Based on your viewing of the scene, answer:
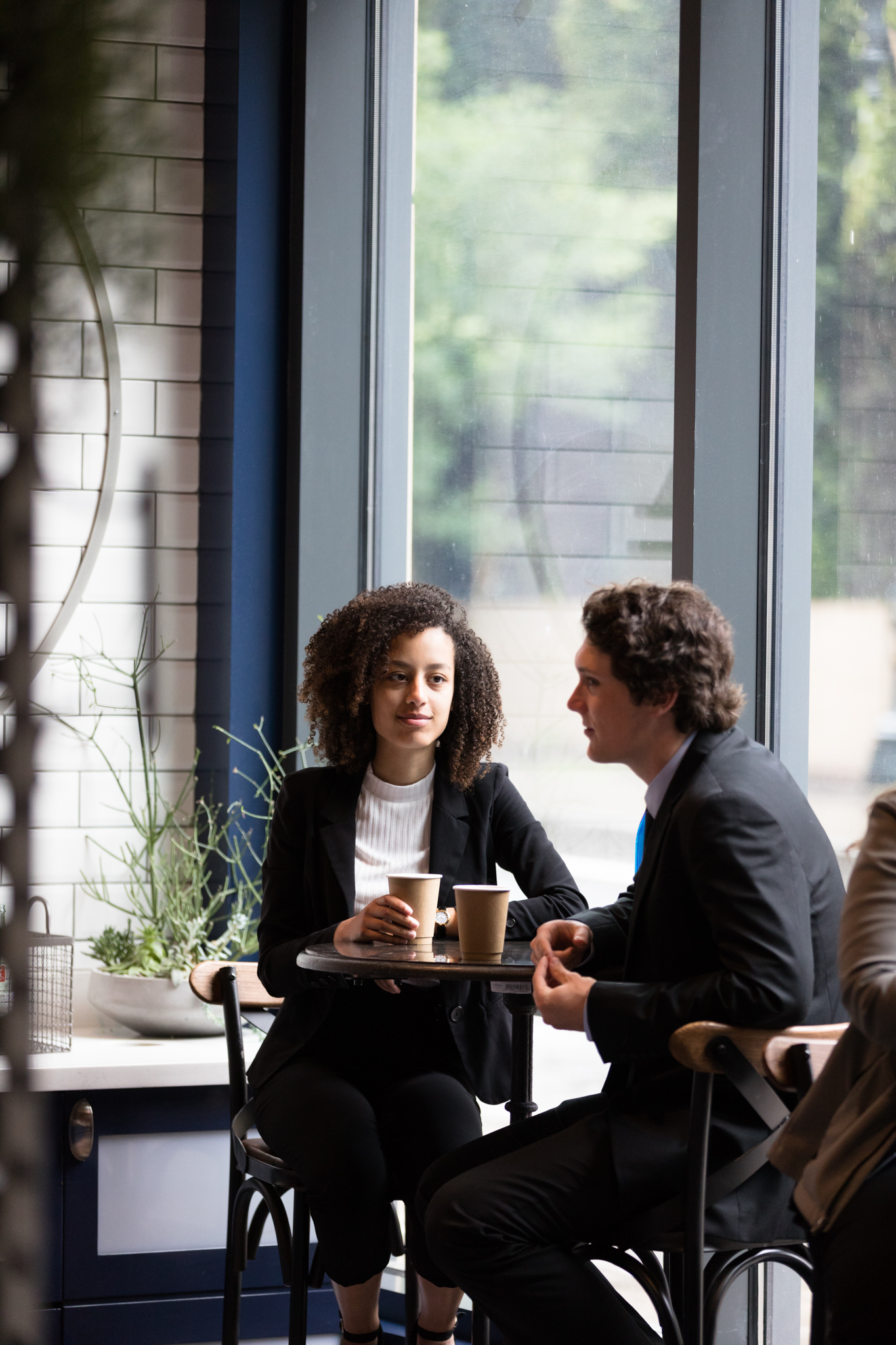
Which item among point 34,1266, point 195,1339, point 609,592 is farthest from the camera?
point 195,1339

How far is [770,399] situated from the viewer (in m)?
2.44

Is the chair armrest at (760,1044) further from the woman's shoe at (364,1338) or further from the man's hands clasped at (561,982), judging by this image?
the woman's shoe at (364,1338)

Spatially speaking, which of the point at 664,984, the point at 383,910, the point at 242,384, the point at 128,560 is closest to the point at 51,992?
the point at 128,560

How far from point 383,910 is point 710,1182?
665 mm

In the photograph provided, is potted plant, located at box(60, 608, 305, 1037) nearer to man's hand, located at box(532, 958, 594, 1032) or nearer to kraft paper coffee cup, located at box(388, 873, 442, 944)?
kraft paper coffee cup, located at box(388, 873, 442, 944)

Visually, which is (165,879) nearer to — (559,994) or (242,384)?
(242,384)

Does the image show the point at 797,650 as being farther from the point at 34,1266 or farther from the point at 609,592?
the point at 34,1266

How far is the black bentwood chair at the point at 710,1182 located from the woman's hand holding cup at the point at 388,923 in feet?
1.80

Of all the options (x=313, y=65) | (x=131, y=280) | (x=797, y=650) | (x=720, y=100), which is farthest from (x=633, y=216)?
(x=131, y=280)

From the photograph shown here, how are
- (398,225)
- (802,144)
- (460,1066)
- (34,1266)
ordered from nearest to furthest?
(34,1266)
(802,144)
(460,1066)
(398,225)

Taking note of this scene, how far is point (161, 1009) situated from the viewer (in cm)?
351

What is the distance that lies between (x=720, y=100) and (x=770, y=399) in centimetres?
51

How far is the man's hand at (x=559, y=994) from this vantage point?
192 centimetres

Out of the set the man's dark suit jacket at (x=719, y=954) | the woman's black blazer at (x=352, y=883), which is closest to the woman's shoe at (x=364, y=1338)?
the woman's black blazer at (x=352, y=883)
